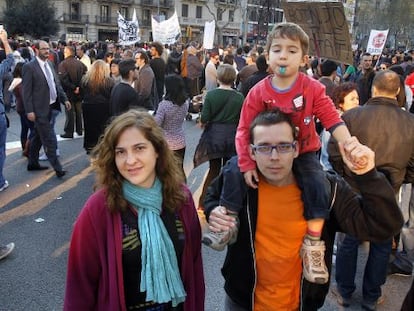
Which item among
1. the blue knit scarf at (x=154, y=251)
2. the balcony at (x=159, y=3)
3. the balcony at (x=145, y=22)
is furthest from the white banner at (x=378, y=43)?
the balcony at (x=145, y=22)

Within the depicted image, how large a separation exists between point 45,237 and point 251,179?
11.5 ft

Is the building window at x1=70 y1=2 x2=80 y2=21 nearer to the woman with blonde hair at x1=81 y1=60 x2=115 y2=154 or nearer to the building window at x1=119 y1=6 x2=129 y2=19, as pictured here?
the building window at x1=119 y1=6 x2=129 y2=19

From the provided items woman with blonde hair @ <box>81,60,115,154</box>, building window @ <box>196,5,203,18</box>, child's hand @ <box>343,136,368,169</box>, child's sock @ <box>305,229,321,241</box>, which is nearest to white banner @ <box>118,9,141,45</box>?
woman with blonde hair @ <box>81,60,115,154</box>

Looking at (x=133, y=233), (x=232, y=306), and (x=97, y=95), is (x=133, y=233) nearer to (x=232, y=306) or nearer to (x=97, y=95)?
(x=232, y=306)

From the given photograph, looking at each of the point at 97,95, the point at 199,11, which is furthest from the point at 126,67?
the point at 199,11

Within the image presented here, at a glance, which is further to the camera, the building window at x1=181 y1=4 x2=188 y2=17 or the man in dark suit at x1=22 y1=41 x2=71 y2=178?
the building window at x1=181 y1=4 x2=188 y2=17

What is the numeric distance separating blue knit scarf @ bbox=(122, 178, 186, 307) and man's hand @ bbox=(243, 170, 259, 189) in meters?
0.44

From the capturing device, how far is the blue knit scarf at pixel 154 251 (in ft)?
6.73

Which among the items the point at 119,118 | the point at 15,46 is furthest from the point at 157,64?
the point at 119,118

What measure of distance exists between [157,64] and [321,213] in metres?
9.98

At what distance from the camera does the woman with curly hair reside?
2.02m

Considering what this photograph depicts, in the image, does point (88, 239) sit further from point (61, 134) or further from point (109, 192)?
point (61, 134)

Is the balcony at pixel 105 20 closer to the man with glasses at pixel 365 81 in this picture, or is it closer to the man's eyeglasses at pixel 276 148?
the man with glasses at pixel 365 81

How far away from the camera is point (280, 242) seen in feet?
7.09
